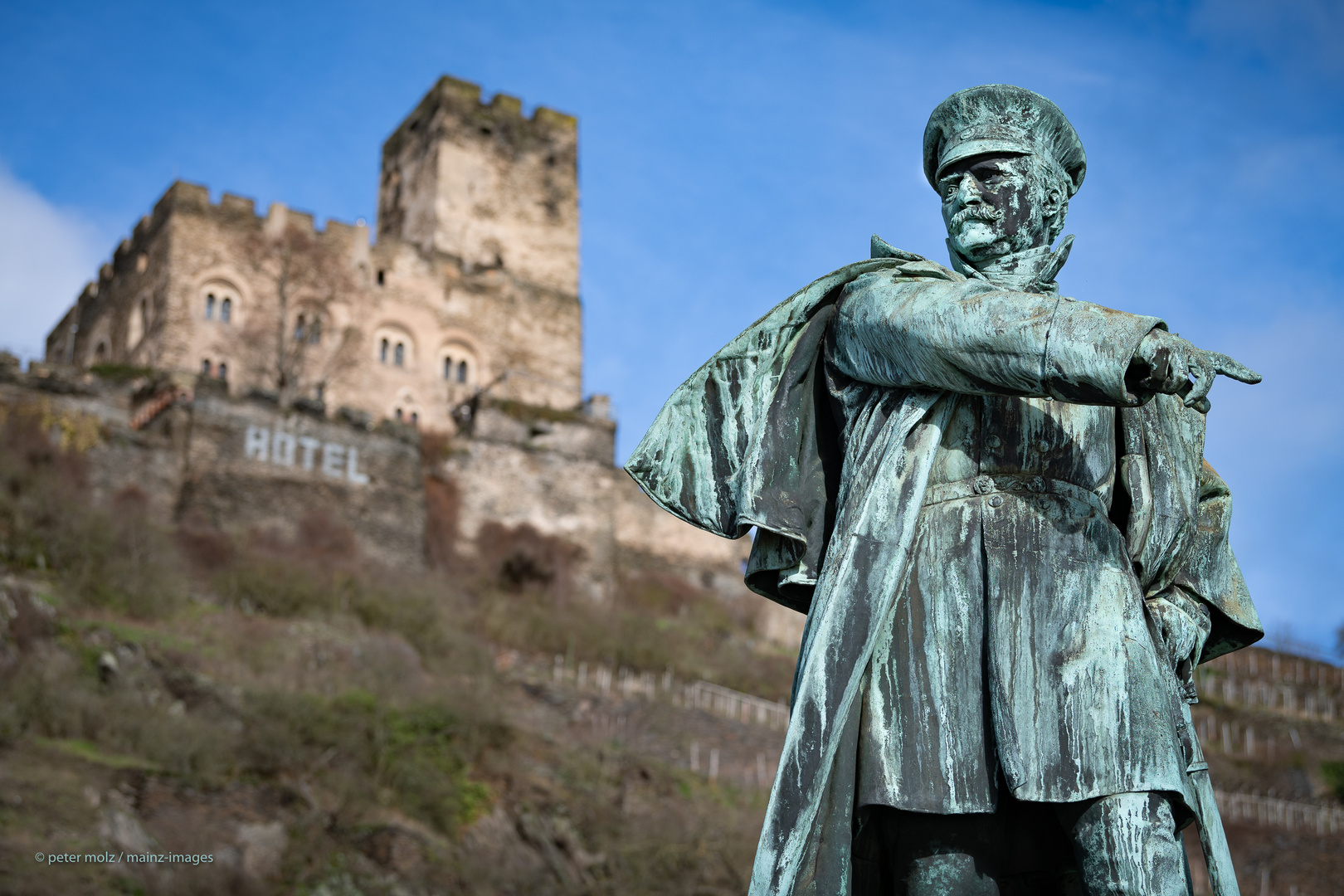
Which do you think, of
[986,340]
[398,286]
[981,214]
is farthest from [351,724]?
[398,286]

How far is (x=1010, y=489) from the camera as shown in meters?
3.19

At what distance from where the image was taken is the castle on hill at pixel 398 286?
1871 inches

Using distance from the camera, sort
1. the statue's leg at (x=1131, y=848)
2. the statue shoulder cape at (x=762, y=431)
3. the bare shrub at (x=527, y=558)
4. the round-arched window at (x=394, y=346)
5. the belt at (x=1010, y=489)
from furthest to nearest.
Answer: the round-arched window at (x=394, y=346)
the bare shrub at (x=527, y=558)
the statue shoulder cape at (x=762, y=431)
the belt at (x=1010, y=489)
the statue's leg at (x=1131, y=848)

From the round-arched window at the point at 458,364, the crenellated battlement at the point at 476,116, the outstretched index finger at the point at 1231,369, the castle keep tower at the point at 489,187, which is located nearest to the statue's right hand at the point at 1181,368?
→ the outstretched index finger at the point at 1231,369

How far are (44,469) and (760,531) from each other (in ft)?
109

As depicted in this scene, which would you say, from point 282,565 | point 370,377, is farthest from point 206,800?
point 370,377

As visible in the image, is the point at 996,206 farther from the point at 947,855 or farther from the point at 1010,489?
the point at 947,855

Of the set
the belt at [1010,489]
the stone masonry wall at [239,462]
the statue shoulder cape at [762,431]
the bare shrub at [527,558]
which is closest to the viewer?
the belt at [1010,489]

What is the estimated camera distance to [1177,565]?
324 centimetres

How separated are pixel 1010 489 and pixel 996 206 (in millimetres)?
598

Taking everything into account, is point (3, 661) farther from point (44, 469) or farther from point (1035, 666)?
point (1035, 666)

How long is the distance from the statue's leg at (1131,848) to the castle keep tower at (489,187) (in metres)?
50.6

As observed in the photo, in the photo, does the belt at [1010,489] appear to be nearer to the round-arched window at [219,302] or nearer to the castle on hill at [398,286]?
the castle on hill at [398,286]

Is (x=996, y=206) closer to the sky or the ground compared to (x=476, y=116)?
closer to the ground
